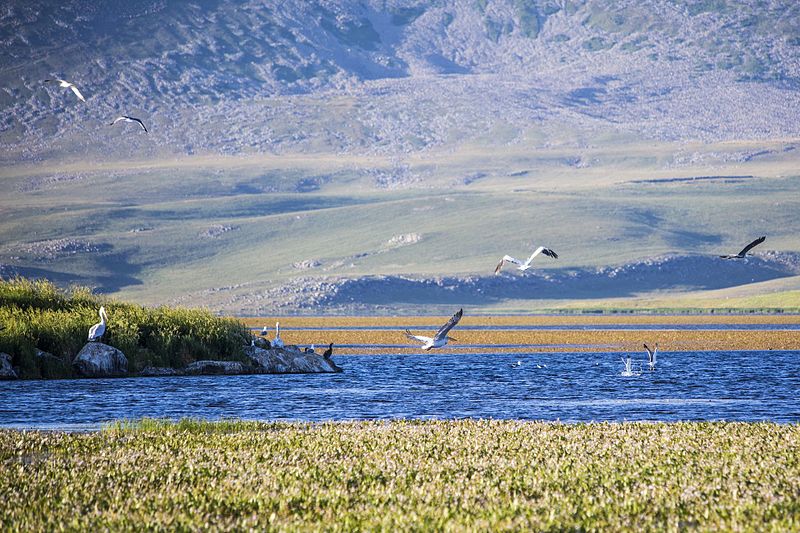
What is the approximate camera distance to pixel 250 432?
91.4 feet

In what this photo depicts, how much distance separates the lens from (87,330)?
4722cm

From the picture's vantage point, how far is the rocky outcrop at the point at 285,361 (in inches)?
2050

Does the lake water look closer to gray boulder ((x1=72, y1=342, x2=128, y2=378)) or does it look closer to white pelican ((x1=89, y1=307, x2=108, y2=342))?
Result: gray boulder ((x1=72, y1=342, x2=128, y2=378))

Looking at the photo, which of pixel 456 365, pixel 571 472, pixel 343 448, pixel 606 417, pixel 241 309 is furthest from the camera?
pixel 241 309

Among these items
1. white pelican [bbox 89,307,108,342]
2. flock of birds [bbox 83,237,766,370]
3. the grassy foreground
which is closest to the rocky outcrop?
flock of birds [bbox 83,237,766,370]

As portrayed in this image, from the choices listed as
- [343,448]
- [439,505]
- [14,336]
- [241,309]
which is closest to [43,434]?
[343,448]

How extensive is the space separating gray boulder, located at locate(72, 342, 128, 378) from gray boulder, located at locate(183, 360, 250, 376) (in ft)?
8.66

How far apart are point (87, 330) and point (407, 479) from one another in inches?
1128

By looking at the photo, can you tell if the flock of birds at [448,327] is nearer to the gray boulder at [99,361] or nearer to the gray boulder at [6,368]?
the gray boulder at [99,361]

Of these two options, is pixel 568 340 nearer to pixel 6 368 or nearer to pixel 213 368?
pixel 213 368

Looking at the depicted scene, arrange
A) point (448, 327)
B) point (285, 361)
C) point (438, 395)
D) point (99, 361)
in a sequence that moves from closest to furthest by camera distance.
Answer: point (448, 327) → point (438, 395) → point (99, 361) → point (285, 361)

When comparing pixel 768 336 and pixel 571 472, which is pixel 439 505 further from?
pixel 768 336

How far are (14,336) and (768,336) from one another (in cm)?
5225

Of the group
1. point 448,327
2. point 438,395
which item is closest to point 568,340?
point 438,395
